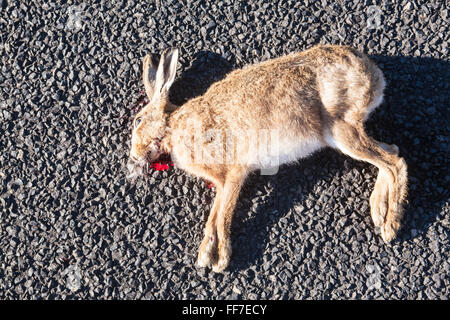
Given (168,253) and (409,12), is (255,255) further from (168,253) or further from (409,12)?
(409,12)

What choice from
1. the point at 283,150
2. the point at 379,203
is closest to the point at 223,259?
the point at 283,150

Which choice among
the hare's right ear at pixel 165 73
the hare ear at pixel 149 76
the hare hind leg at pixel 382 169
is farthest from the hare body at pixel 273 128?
the hare ear at pixel 149 76

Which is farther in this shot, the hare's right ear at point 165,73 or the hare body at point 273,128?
the hare's right ear at point 165,73

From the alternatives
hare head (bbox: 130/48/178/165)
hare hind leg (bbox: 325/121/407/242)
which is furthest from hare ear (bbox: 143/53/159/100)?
hare hind leg (bbox: 325/121/407/242)

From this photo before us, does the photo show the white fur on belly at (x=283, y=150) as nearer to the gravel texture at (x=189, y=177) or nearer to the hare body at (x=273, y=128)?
the hare body at (x=273, y=128)

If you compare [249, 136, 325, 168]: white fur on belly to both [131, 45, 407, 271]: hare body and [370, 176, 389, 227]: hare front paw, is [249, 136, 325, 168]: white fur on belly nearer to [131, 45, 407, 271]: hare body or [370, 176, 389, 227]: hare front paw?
[131, 45, 407, 271]: hare body

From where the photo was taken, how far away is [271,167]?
14.5 feet

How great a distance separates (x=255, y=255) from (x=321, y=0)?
272 cm

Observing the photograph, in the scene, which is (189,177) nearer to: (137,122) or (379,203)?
(137,122)

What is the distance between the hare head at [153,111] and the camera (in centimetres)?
440

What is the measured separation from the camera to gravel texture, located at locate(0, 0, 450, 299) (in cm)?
425

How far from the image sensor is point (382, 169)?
4.33 meters

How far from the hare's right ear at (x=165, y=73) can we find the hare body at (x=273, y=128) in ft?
0.44

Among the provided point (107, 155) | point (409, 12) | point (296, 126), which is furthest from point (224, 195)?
point (409, 12)
